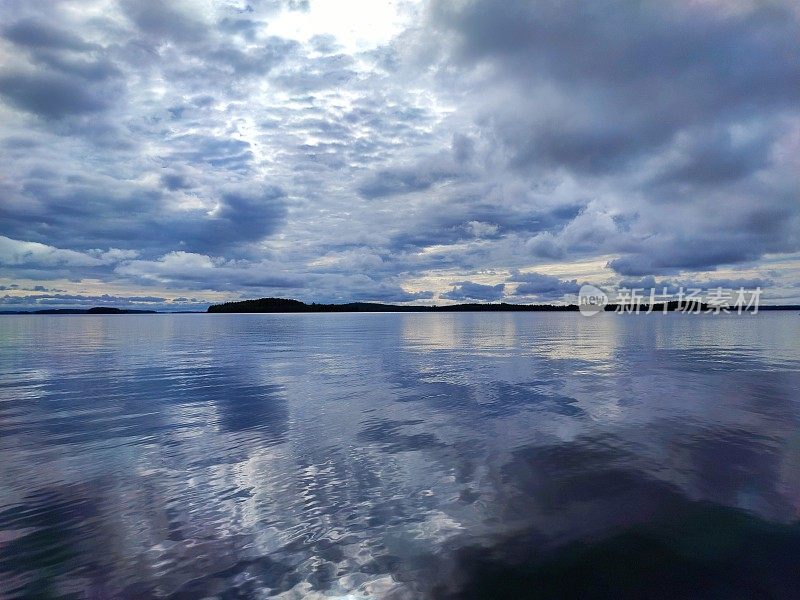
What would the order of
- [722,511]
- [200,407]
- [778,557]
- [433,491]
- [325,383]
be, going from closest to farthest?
[778,557] < [722,511] < [433,491] < [200,407] < [325,383]

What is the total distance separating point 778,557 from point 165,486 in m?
16.2

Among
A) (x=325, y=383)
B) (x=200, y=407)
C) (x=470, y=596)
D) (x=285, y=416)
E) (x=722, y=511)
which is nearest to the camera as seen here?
(x=470, y=596)

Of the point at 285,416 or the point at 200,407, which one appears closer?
the point at 285,416

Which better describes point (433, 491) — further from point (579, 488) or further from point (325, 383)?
point (325, 383)

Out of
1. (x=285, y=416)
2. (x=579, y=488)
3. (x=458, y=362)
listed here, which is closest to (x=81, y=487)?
(x=285, y=416)

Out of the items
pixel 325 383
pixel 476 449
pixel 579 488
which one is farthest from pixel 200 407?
pixel 579 488

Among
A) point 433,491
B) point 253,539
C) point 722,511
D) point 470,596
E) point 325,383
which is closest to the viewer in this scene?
point 470,596

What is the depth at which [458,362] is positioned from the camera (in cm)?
Answer: 4869

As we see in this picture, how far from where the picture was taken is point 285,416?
23.9m

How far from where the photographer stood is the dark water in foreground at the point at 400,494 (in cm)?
964

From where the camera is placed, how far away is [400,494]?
45.0 feet

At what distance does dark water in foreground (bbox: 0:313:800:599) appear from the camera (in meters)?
9.64

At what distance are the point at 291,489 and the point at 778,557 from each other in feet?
A: 40.4

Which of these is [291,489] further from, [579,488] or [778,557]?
[778,557]
